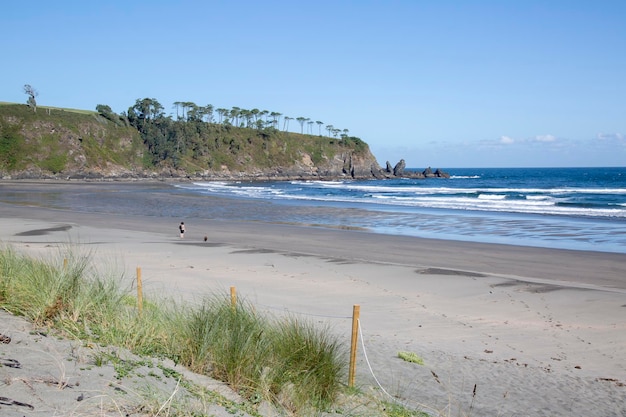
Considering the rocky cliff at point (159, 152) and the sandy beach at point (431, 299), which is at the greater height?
the rocky cliff at point (159, 152)

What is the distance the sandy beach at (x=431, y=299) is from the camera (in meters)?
7.15

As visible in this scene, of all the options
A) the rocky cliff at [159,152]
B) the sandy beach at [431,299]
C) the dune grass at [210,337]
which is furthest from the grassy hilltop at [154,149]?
the dune grass at [210,337]

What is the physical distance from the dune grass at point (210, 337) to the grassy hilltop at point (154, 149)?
8764 cm

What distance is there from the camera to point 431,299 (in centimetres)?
1284

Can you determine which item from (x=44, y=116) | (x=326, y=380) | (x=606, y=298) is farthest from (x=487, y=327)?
(x=44, y=116)

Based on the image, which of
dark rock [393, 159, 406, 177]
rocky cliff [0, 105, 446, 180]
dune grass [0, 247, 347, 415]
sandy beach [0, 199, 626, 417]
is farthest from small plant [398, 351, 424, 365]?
dark rock [393, 159, 406, 177]

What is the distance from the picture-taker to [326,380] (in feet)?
18.3

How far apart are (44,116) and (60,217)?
260 ft

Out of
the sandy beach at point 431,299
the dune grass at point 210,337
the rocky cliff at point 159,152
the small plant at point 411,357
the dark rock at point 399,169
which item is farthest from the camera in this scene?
the dark rock at point 399,169

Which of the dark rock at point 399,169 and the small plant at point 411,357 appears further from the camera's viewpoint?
the dark rock at point 399,169

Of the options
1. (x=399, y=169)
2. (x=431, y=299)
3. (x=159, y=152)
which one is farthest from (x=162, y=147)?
(x=431, y=299)

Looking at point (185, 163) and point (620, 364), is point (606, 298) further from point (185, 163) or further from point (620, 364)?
point (185, 163)

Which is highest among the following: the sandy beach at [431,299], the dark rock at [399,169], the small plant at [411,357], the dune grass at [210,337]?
the dark rock at [399,169]

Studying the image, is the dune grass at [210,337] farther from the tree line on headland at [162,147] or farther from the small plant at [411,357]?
the tree line on headland at [162,147]
